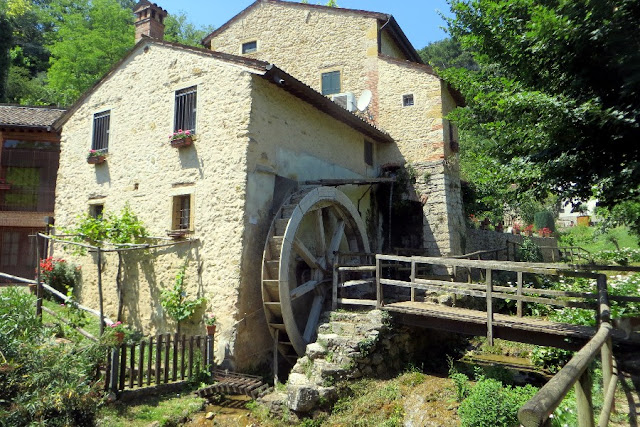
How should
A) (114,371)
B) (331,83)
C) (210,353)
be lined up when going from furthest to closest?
(331,83) → (210,353) → (114,371)

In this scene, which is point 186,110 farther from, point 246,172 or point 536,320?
point 536,320

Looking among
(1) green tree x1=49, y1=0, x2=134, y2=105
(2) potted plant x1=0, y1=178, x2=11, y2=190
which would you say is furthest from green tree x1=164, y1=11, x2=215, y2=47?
(2) potted plant x1=0, y1=178, x2=11, y2=190

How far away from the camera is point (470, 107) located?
221 inches

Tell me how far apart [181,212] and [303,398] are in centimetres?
454

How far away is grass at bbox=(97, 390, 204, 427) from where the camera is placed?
530cm

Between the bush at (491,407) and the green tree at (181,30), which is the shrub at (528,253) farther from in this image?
the green tree at (181,30)

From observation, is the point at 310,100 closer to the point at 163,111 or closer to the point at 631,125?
the point at 163,111

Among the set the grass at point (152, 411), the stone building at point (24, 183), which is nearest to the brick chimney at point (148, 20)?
the stone building at point (24, 183)

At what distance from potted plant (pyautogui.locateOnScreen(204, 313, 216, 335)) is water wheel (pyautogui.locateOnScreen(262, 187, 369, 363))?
0.92 metres

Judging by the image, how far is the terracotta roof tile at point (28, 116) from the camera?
13914 mm

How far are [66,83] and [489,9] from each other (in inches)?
862

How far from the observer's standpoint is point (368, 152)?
11781 millimetres

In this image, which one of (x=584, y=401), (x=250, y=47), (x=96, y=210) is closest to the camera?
(x=584, y=401)

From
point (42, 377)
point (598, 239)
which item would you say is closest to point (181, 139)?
point (42, 377)
